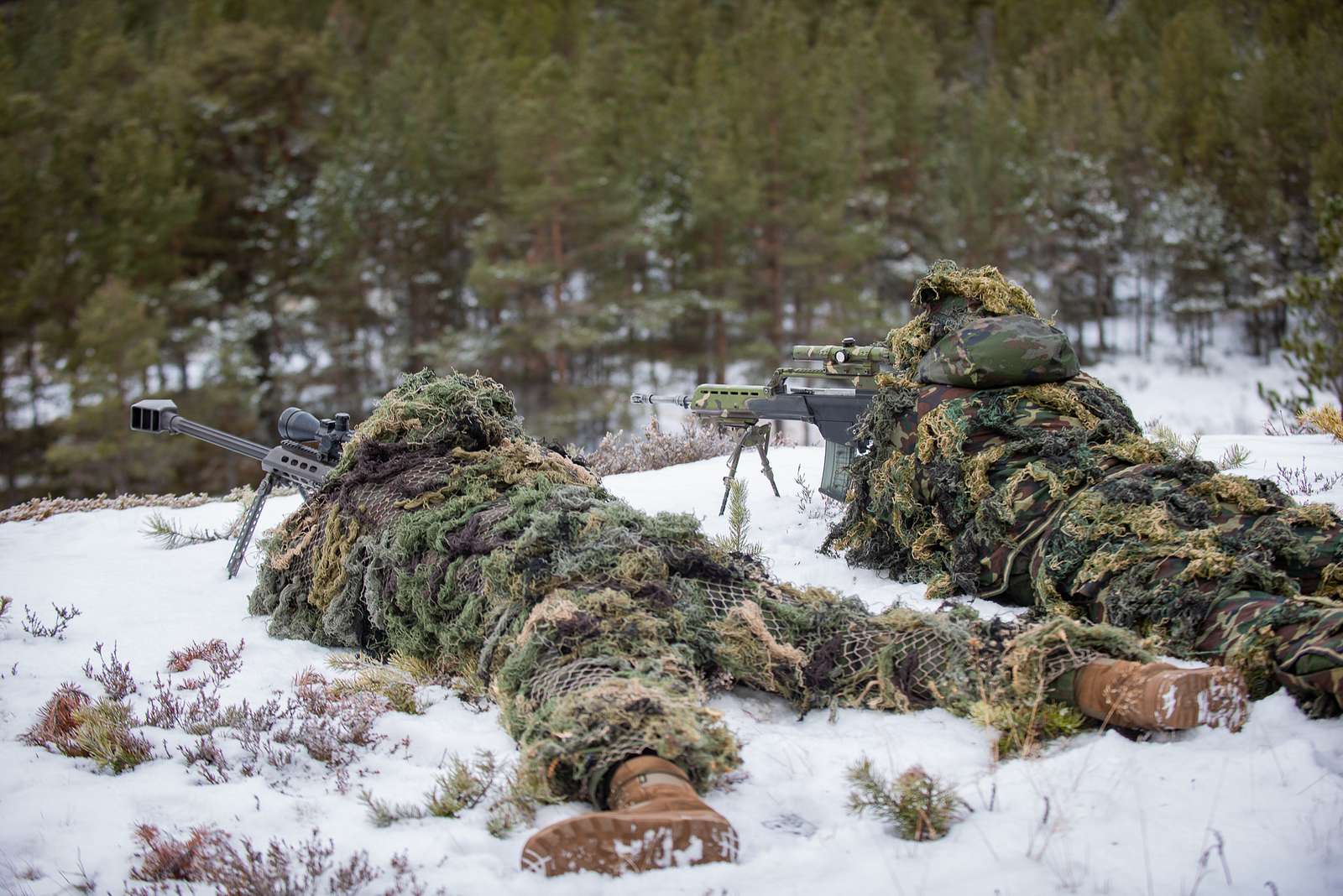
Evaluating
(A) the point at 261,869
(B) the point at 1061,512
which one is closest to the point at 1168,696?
(B) the point at 1061,512

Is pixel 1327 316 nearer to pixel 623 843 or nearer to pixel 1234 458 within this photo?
pixel 1234 458

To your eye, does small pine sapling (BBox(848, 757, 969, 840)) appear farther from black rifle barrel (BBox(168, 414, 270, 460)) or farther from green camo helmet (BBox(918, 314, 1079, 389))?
black rifle barrel (BBox(168, 414, 270, 460))

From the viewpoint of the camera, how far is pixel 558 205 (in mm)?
24812

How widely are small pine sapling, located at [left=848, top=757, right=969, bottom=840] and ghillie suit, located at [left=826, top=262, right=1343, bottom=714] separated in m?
1.07

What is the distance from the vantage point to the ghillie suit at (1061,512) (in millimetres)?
3137

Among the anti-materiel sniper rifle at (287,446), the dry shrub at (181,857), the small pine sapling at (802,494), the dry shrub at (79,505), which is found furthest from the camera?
the dry shrub at (79,505)

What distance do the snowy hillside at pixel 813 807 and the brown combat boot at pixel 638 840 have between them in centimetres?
4

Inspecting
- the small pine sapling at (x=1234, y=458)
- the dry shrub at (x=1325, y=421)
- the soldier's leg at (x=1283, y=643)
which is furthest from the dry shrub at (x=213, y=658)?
the dry shrub at (x=1325, y=421)

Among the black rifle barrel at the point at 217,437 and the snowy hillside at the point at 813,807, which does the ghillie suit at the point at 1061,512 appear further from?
the black rifle barrel at the point at 217,437

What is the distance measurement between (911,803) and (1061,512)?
1.76m

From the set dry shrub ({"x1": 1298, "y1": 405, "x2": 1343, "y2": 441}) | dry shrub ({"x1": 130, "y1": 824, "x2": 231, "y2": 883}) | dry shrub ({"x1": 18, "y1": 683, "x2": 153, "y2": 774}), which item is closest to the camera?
dry shrub ({"x1": 130, "y1": 824, "x2": 231, "y2": 883})

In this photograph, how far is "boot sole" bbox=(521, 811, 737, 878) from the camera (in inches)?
90.0

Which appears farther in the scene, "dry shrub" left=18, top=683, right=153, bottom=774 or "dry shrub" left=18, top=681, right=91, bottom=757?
"dry shrub" left=18, top=681, right=91, bottom=757

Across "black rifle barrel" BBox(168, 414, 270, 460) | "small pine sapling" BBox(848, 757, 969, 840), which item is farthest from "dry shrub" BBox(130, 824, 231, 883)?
"black rifle barrel" BBox(168, 414, 270, 460)
